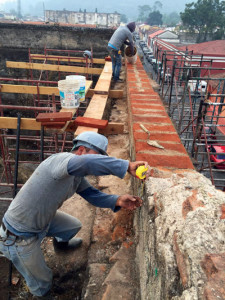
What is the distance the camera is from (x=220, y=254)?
1.20 metres

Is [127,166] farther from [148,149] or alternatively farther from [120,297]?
[120,297]

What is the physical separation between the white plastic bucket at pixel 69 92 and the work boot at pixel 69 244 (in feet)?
6.99

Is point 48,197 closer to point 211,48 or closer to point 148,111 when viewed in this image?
point 148,111

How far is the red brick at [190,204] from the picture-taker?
4.94ft

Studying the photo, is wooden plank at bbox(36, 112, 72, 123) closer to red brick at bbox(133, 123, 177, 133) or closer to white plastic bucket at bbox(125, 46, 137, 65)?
red brick at bbox(133, 123, 177, 133)

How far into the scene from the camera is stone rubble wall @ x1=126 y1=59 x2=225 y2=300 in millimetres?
1128

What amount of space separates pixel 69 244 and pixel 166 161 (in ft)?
4.42

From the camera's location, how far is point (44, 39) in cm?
1139

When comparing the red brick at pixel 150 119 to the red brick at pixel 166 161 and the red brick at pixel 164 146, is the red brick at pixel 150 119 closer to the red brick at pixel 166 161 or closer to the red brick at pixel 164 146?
the red brick at pixel 164 146

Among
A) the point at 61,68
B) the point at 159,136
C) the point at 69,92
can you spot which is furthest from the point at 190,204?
the point at 61,68

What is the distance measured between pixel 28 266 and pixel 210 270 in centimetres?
167

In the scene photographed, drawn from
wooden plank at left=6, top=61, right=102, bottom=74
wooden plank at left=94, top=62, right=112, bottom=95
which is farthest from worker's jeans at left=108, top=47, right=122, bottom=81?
wooden plank at left=6, top=61, right=102, bottom=74

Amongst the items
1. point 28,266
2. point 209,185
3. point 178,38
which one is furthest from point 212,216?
point 178,38

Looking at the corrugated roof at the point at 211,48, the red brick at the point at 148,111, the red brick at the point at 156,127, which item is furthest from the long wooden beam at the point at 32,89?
the corrugated roof at the point at 211,48
